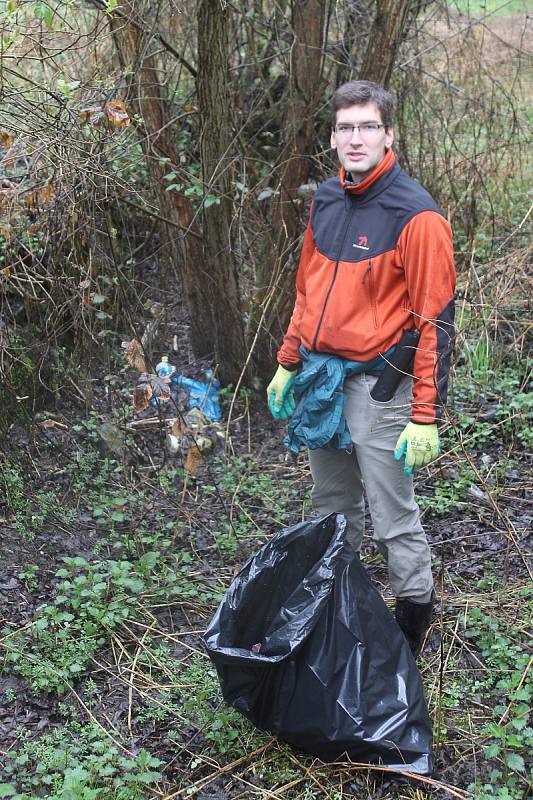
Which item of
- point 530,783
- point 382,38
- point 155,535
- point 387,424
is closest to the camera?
point 530,783

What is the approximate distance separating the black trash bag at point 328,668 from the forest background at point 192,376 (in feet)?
0.41

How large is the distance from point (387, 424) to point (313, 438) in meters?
0.27

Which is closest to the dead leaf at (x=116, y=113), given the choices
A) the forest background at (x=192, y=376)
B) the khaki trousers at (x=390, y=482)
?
the forest background at (x=192, y=376)

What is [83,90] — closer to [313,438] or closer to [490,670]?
[313,438]

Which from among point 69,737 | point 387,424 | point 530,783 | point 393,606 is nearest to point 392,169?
point 387,424

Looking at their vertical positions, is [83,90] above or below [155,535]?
above

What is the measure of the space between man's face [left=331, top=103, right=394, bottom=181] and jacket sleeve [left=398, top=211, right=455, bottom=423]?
10.7 inches

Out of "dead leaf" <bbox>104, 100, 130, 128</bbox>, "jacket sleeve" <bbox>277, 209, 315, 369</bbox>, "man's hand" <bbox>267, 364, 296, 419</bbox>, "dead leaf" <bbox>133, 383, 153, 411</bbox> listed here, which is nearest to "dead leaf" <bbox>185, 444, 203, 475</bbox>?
"dead leaf" <bbox>133, 383, 153, 411</bbox>

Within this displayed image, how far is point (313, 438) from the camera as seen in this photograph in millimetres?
2855

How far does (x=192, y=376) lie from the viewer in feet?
17.1

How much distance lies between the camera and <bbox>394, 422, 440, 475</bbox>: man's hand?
8.57 ft

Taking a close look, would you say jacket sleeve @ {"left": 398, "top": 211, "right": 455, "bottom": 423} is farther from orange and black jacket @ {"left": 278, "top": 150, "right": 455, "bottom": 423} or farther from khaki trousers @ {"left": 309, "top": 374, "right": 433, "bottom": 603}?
khaki trousers @ {"left": 309, "top": 374, "right": 433, "bottom": 603}

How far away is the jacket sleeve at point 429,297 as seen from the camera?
2.53 m

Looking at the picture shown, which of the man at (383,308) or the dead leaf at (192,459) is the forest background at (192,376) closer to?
the dead leaf at (192,459)
